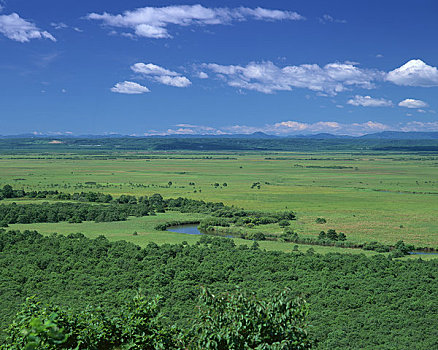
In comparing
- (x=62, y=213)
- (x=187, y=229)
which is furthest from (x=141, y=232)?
(x=62, y=213)

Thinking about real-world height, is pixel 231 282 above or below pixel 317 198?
above

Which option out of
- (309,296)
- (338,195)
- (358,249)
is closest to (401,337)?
(309,296)

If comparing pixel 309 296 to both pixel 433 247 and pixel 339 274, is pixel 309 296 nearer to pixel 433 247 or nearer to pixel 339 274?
pixel 339 274

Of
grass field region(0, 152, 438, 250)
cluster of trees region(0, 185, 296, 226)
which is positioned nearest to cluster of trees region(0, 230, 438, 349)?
grass field region(0, 152, 438, 250)

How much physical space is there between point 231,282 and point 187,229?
132 ft

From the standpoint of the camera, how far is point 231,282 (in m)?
42.1

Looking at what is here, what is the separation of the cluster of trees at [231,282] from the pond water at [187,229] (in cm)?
2058

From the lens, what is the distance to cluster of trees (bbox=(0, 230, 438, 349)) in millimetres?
30406

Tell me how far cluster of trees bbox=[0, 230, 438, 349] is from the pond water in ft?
67.5

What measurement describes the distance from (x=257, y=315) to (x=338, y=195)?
113 meters

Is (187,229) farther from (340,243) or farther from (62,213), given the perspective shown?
(340,243)

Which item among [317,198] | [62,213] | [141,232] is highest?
[62,213]

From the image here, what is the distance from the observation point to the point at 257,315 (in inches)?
582

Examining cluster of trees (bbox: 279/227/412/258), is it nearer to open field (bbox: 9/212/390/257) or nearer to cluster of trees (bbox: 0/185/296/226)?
open field (bbox: 9/212/390/257)
